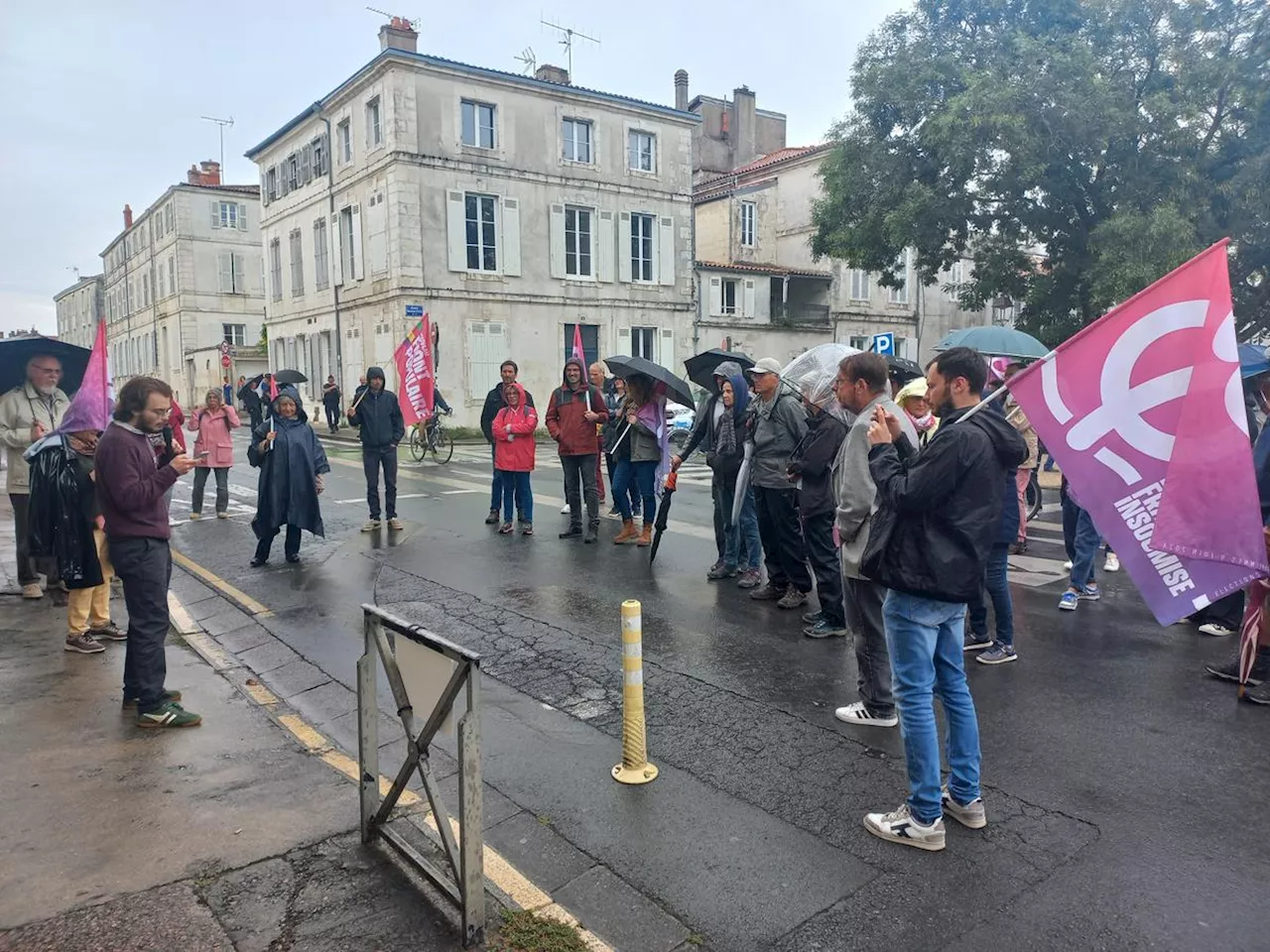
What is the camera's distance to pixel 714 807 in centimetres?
379

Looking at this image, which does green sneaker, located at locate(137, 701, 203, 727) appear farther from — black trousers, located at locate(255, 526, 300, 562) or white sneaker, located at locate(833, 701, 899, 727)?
black trousers, located at locate(255, 526, 300, 562)

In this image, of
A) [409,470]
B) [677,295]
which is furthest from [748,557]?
[677,295]

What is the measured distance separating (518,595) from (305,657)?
1.93m

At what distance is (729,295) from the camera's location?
34.1 m

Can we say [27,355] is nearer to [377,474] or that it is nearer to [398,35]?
[377,474]

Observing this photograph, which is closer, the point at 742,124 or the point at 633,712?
the point at 633,712

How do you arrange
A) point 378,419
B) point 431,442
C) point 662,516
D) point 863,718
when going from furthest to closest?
point 431,442
point 378,419
point 662,516
point 863,718

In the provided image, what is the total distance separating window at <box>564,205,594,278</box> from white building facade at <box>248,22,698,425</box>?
0.05 metres

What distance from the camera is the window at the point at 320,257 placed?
103 ft

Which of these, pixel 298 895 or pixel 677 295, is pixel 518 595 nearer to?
pixel 298 895

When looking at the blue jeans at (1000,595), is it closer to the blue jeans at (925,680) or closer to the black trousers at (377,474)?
the blue jeans at (925,680)

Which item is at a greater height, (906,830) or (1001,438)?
(1001,438)

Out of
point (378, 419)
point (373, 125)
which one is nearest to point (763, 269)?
point (373, 125)

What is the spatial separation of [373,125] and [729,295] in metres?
13.8
